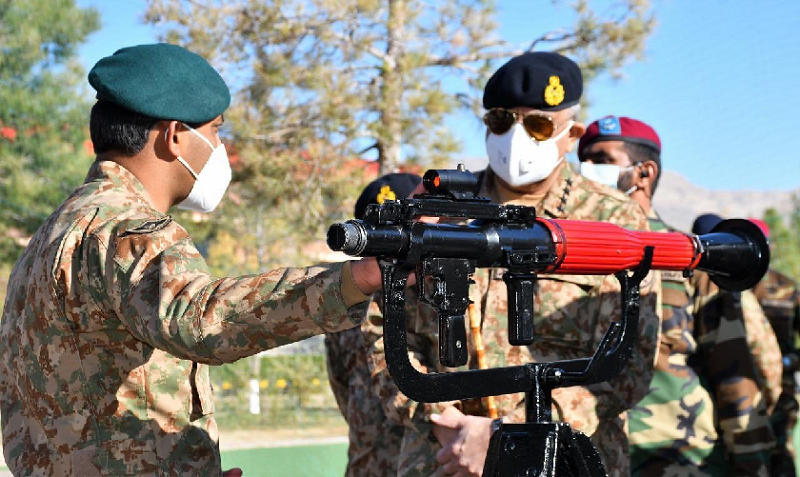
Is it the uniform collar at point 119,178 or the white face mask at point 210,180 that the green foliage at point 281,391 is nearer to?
the white face mask at point 210,180

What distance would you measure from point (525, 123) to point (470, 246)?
52.8 inches

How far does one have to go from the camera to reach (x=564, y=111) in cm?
344

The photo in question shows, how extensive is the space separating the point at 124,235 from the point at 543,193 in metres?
1.74

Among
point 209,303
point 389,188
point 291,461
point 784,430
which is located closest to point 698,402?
point 784,430

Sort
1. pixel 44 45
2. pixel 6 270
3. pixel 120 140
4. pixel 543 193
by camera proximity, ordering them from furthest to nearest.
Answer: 1. pixel 44 45
2. pixel 6 270
3. pixel 543 193
4. pixel 120 140

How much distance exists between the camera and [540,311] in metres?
3.10

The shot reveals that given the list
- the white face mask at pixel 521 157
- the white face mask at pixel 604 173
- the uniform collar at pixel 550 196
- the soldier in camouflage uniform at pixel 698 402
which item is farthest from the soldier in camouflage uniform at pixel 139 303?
the white face mask at pixel 604 173

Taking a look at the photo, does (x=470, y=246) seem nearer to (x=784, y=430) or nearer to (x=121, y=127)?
(x=121, y=127)

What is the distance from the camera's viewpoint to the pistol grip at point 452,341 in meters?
2.04

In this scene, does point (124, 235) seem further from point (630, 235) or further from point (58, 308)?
point (630, 235)

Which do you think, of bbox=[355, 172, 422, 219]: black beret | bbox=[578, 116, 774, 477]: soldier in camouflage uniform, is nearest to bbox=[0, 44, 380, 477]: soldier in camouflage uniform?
bbox=[355, 172, 422, 219]: black beret

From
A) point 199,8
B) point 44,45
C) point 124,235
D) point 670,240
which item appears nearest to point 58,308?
point 124,235

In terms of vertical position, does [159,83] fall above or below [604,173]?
above

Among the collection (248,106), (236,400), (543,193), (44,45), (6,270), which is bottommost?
(236,400)
